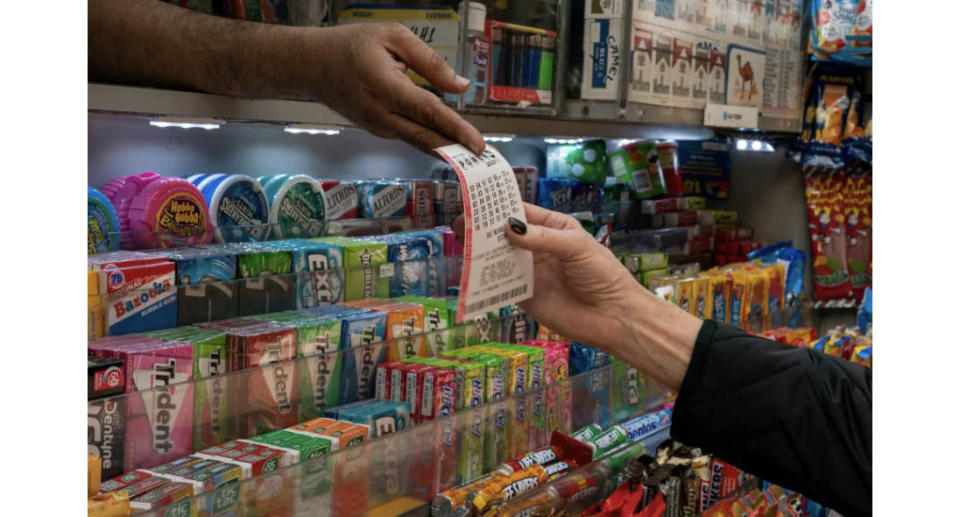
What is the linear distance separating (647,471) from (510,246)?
4.38ft

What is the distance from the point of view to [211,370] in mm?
2109

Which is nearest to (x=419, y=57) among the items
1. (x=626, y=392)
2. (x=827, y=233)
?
(x=626, y=392)

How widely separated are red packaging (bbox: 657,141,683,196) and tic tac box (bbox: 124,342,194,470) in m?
2.68

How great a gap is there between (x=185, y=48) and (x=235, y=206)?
0.72m

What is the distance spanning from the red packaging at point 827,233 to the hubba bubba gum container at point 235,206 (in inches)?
112

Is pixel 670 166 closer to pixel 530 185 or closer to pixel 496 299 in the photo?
pixel 530 185

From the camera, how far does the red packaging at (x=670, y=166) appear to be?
4.23 m

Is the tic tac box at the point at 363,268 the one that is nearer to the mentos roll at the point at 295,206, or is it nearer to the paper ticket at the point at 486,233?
the mentos roll at the point at 295,206

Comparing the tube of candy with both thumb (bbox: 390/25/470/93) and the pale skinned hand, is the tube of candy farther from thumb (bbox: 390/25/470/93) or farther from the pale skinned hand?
thumb (bbox: 390/25/470/93)

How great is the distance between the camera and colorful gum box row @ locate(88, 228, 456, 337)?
208 centimetres

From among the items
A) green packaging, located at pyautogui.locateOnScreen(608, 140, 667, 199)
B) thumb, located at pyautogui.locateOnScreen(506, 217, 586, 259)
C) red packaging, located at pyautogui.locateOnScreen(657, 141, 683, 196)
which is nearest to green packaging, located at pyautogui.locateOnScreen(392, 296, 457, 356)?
thumb, located at pyautogui.locateOnScreen(506, 217, 586, 259)

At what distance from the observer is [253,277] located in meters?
2.36

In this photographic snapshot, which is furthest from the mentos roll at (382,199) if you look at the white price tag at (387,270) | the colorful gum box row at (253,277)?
the white price tag at (387,270)

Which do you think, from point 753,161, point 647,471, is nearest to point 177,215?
point 647,471
